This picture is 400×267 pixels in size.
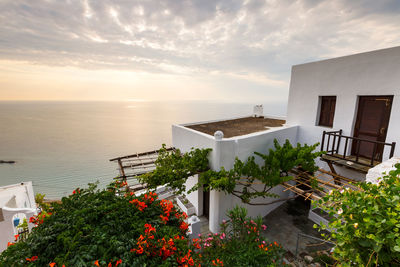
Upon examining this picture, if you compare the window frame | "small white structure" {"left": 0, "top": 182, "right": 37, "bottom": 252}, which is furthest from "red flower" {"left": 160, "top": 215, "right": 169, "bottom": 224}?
the window frame

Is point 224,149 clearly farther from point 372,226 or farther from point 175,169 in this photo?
point 372,226

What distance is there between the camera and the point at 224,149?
652 centimetres

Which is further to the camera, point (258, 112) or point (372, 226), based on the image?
point (258, 112)

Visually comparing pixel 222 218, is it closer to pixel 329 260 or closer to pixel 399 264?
pixel 329 260

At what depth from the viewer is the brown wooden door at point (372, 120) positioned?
247 inches

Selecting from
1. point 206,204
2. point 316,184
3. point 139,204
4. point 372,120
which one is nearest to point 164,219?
point 139,204

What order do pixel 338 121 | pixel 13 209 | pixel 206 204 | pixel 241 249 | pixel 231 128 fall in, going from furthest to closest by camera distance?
pixel 231 128
pixel 206 204
pixel 338 121
pixel 13 209
pixel 241 249

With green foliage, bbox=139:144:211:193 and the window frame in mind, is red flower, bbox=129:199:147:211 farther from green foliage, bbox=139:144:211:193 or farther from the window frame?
the window frame

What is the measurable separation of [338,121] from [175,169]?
23.7ft

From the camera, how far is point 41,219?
2904 mm

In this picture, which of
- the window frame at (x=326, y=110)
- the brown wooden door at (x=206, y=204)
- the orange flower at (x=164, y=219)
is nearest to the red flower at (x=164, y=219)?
the orange flower at (x=164, y=219)

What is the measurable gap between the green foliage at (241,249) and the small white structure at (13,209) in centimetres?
647

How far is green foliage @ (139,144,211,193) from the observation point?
6117 millimetres

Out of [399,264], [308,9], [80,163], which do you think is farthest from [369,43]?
[80,163]
